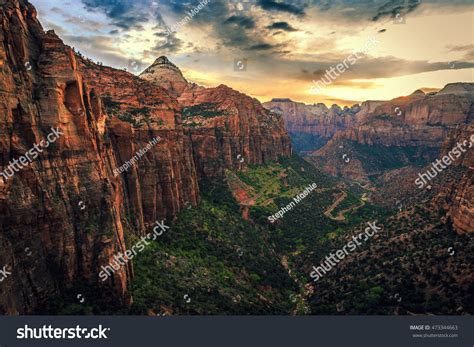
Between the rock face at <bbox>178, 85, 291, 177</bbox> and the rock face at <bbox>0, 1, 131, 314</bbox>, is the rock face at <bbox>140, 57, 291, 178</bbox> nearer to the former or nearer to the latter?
the rock face at <bbox>178, 85, 291, 177</bbox>

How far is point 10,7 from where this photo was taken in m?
37.8

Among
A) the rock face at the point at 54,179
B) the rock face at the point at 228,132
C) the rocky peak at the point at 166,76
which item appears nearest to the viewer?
the rock face at the point at 54,179

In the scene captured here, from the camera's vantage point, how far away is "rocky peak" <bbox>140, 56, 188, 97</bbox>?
155 metres

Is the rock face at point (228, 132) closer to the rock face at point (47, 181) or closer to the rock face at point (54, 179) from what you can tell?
the rock face at point (54, 179)

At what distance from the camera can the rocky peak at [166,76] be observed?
15525 cm

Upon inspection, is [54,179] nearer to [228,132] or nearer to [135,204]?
[135,204]

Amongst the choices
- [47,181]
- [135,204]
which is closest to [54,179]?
[47,181]

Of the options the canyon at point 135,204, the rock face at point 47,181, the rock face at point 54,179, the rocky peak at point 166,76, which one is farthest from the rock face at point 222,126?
the rock face at point 47,181

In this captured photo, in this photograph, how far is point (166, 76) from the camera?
539 ft

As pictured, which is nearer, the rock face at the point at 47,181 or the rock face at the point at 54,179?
the rock face at the point at 47,181

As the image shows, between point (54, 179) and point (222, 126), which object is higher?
point (222, 126)

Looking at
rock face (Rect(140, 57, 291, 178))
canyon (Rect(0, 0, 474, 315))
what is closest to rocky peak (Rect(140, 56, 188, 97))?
rock face (Rect(140, 57, 291, 178))

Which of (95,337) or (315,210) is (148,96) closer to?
(95,337)

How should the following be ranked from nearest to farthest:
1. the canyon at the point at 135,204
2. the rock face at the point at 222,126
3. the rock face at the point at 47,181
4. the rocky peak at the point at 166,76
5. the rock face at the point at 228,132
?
the rock face at the point at 47,181
the canyon at the point at 135,204
the rock face at the point at 228,132
the rock face at the point at 222,126
the rocky peak at the point at 166,76
